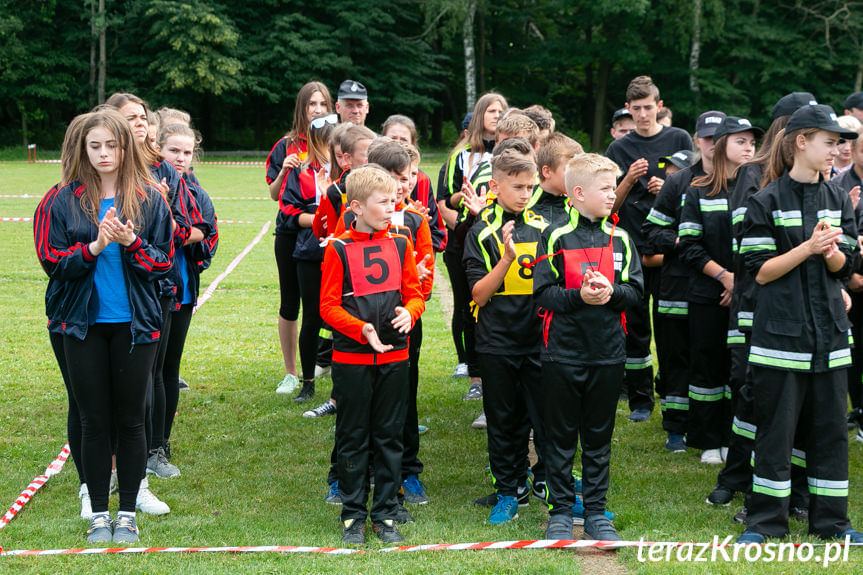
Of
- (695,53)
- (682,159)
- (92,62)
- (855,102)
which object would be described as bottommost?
(682,159)

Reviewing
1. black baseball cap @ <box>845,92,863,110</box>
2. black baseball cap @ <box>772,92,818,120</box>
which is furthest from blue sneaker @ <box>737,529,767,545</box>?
black baseball cap @ <box>845,92,863,110</box>

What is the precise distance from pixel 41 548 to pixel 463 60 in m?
47.2

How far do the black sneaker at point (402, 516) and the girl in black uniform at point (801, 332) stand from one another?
1775 millimetres

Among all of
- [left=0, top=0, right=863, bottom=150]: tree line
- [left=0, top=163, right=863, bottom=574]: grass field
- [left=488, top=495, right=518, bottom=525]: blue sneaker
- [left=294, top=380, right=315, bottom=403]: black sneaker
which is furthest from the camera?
[left=0, top=0, right=863, bottom=150]: tree line

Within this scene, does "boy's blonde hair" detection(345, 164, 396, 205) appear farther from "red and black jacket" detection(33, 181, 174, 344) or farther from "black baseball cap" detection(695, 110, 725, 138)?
"black baseball cap" detection(695, 110, 725, 138)

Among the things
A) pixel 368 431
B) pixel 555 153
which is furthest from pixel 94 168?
pixel 555 153

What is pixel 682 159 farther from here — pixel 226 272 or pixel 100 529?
pixel 226 272

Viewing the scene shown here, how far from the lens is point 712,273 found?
5594 millimetres

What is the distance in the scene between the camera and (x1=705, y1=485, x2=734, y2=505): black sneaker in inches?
201

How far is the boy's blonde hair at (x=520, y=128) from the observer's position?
573 centimetres

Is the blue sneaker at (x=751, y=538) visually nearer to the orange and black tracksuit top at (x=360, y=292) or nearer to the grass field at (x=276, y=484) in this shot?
the grass field at (x=276, y=484)

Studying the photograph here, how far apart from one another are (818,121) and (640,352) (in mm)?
2913

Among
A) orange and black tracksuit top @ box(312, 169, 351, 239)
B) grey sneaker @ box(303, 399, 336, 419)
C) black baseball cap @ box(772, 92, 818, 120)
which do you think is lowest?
grey sneaker @ box(303, 399, 336, 419)

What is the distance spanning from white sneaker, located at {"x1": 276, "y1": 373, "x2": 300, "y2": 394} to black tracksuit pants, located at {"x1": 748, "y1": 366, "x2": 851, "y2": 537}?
4.21m
